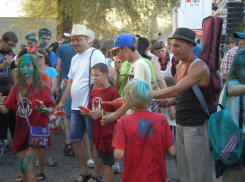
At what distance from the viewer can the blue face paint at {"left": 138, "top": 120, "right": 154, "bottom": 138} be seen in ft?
10.9

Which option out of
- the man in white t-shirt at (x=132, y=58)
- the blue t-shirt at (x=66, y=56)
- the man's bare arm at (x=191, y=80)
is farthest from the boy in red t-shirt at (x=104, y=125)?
the blue t-shirt at (x=66, y=56)

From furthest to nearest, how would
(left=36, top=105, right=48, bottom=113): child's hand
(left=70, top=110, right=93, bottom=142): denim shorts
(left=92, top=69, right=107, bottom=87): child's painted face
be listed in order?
(left=70, top=110, right=93, bottom=142): denim shorts → (left=92, top=69, right=107, bottom=87): child's painted face → (left=36, top=105, right=48, bottom=113): child's hand

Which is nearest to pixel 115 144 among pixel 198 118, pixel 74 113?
pixel 198 118

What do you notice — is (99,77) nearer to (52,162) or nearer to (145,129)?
(145,129)

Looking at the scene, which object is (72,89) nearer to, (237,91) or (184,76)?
(184,76)

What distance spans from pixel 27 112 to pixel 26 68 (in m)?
0.56

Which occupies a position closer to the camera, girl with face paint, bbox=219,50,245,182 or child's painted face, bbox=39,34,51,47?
girl with face paint, bbox=219,50,245,182

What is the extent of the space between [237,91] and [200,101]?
0.47m

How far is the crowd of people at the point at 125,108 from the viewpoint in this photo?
3318mm

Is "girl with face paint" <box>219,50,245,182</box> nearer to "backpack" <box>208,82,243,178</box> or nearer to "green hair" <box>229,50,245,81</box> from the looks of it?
"green hair" <box>229,50,245,81</box>

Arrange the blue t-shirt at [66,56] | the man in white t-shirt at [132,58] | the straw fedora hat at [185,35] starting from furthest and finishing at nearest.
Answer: the blue t-shirt at [66,56] < the man in white t-shirt at [132,58] < the straw fedora hat at [185,35]

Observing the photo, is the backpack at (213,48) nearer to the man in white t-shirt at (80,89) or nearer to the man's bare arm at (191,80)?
the man's bare arm at (191,80)

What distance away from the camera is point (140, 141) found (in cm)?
331

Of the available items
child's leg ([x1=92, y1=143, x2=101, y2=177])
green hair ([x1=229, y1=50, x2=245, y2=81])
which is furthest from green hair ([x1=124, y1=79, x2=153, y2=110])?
child's leg ([x1=92, y1=143, x2=101, y2=177])
